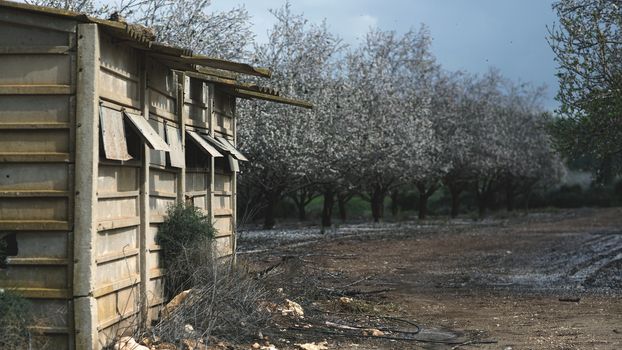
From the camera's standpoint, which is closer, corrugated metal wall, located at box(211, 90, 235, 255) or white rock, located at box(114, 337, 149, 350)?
white rock, located at box(114, 337, 149, 350)

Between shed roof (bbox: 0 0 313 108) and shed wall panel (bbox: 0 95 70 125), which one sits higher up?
shed roof (bbox: 0 0 313 108)

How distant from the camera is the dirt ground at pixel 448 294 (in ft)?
33.8

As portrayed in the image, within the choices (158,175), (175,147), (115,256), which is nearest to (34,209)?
(115,256)

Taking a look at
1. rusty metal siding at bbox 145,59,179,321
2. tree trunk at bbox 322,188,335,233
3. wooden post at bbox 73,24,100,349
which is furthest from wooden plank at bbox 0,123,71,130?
tree trunk at bbox 322,188,335,233

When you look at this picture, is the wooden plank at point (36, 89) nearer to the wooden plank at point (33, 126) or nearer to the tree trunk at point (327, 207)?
the wooden plank at point (33, 126)

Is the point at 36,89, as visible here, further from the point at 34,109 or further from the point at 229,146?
the point at 229,146

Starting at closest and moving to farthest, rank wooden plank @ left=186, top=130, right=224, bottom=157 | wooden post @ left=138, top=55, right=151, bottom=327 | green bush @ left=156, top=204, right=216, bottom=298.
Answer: wooden post @ left=138, top=55, right=151, bottom=327
green bush @ left=156, top=204, right=216, bottom=298
wooden plank @ left=186, top=130, right=224, bottom=157

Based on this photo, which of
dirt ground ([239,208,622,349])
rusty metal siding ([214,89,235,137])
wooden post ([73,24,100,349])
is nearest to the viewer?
wooden post ([73,24,100,349])

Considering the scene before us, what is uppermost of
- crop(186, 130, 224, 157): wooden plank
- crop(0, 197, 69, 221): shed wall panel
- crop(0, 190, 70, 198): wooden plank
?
crop(186, 130, 224, 157): wooden plank

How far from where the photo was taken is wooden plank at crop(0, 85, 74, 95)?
755 cm

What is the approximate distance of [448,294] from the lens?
50.0 ft

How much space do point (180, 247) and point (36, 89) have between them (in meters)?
3.11

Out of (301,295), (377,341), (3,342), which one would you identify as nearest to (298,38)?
(301,295)

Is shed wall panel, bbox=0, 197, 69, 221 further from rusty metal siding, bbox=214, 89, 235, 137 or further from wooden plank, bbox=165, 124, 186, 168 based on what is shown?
rusty metal siding, bbox=214, 89, 235, 137
